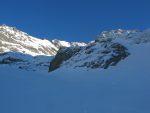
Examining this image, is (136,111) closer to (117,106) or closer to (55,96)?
(117,106)

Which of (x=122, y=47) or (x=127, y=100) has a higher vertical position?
(x=122, y=47)

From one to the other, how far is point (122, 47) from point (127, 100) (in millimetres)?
27762

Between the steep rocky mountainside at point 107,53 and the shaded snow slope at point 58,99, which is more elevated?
the steep rocky mountainside at point 107,53

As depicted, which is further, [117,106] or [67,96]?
[67,96]

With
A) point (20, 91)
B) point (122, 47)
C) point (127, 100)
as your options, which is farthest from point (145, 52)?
point (20, 91)

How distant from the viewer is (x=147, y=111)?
429 inches

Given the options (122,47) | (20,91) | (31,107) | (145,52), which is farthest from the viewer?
(122,47)

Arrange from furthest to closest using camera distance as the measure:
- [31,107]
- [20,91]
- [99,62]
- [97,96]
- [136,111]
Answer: [99,62]
[97,96]
[20,91]
[136,111]
[31,107]

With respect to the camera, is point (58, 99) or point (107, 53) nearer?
point (58, 99)

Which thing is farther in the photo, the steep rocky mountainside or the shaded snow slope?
the steep rocky mountainside

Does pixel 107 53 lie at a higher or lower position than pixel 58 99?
higher

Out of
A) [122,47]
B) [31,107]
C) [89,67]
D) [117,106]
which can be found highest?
[122,47]

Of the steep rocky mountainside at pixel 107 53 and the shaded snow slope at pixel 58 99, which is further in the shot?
the steep rocky mountainside at pixel 107 53

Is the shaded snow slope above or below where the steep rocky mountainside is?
below
